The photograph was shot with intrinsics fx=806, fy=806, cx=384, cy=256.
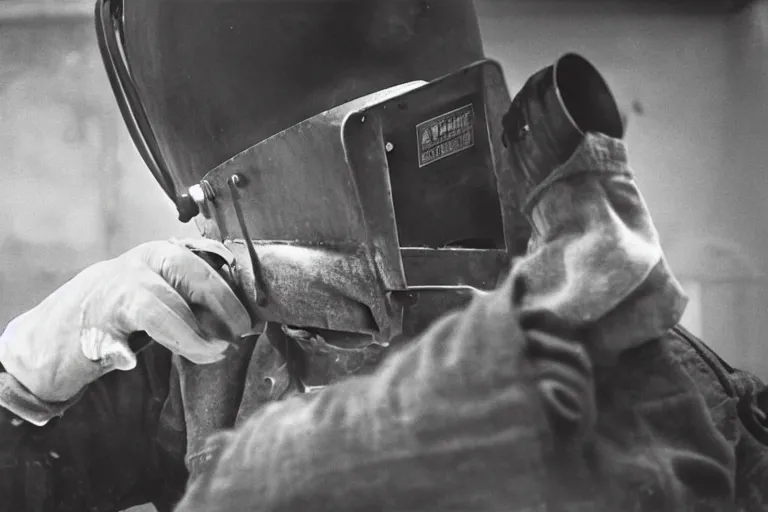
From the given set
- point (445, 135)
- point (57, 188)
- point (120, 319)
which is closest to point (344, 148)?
point (445, 135)

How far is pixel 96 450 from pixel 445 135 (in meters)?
0.51

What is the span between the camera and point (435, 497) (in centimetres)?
35

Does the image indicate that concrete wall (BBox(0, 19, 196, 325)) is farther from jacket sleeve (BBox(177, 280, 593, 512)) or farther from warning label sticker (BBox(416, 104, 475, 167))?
jacket sleeve (BBox(177, 280, 593, 512))

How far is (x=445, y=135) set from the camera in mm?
578

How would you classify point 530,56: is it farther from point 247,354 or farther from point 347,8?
point 247,354

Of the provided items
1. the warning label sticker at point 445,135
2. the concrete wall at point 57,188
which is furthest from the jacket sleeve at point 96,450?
the warning label sticker at point 445,135

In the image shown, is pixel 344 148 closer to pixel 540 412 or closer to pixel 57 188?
pixel 540 412

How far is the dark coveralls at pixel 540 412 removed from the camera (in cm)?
35

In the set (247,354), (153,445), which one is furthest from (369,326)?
(153,445)

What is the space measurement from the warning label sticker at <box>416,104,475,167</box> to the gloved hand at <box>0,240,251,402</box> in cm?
24

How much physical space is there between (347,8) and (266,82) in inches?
3.7

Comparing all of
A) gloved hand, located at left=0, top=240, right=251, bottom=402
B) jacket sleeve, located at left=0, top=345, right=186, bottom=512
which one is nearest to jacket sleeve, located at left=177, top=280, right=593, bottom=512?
gloved hand, located at left=0, top=240, right=251, bottom=402

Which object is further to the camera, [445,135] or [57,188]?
[57,188]

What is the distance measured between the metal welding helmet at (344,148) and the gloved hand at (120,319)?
1.3 inches
